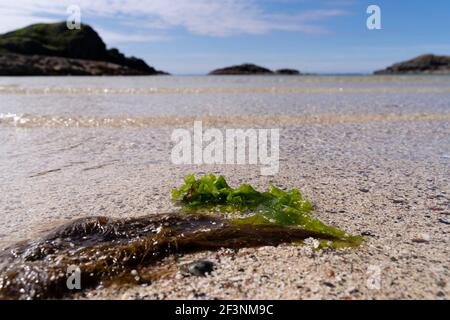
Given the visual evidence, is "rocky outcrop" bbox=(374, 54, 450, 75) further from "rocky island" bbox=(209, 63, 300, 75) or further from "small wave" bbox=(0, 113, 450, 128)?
"small wave" bbox=(0, 113, 450, 128)

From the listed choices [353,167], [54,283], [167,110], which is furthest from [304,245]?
[167,110]

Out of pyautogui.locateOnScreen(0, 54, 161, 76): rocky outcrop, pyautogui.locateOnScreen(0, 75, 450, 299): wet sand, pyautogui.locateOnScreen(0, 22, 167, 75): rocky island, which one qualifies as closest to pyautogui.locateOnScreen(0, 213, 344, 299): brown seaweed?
pyautogui.locateOnScreen(0, 75, 450, 299): wet sand

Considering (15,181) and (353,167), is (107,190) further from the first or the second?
(353,167)

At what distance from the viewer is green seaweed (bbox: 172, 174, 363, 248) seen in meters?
3.15

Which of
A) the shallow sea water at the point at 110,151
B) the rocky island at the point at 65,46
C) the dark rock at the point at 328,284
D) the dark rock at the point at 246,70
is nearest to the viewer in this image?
the dark rock at the point at 328,284

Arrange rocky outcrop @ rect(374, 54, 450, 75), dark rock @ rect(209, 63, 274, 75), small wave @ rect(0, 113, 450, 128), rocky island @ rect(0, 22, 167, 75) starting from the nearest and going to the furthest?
small wave @ rect(0, 113, 450, 128) < rocky island @ rect(0, 22, 167, 75) < dark rock @ rect(209, 63, 274, 75) < rocky outcrop @ rect(374, 54, 450, 75)

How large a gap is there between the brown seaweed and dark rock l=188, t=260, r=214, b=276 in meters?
0.21

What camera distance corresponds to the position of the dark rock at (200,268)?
2.35m

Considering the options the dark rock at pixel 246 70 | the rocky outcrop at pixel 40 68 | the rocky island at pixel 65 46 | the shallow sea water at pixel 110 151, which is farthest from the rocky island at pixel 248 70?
the shallow sea water at pixel 110 151

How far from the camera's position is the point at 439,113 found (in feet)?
33.3

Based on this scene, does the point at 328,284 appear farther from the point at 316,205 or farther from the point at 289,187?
the point at 289,187

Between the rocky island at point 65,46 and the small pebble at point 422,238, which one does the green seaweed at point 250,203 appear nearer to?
the small pebble at point 422,238

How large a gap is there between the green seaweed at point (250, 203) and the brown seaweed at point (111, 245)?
150 mm
